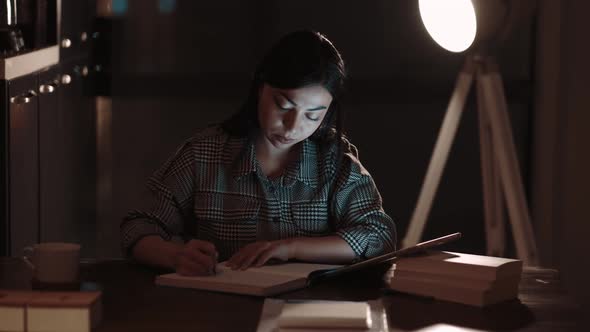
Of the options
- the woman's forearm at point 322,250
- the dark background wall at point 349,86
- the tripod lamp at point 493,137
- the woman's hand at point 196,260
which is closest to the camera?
the woman's hand at point 196,260

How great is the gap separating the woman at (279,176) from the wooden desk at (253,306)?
0.90 feet

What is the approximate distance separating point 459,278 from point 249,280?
1.05 ft

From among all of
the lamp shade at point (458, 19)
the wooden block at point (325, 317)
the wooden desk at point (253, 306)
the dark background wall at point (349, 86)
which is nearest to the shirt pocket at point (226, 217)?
the wooden desk at point (253, 306)

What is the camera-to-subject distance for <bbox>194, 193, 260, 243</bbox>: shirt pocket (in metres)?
2.03

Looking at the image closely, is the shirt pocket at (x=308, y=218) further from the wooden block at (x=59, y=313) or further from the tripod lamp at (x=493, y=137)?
the tripod lamp at (x=493, y=137)

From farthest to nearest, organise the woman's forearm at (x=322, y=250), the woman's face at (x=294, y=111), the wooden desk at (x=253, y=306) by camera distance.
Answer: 1. the woman's face at (x=294, y=111)
2. the woman's forearm at (x=322, y=250)
3. the wooden desk at (x=253, y=306)

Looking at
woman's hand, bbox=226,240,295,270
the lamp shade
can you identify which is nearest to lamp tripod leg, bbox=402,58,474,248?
the lamp shade

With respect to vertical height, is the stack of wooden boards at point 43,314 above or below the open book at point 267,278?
above

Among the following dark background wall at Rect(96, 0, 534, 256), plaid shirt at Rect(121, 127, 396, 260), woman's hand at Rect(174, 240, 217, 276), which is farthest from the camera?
dark background wall at Rect(96, 0, 534, 256)

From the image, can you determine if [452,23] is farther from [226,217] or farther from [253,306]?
[253,306]

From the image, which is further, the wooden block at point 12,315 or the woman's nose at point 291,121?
the woman's nose at point 291,121

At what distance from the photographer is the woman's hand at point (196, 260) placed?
161 cm

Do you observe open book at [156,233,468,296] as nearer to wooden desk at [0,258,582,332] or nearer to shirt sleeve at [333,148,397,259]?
wooden desk at [0,258,582,332]

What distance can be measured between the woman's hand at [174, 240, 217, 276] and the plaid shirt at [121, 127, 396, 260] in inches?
13.8
